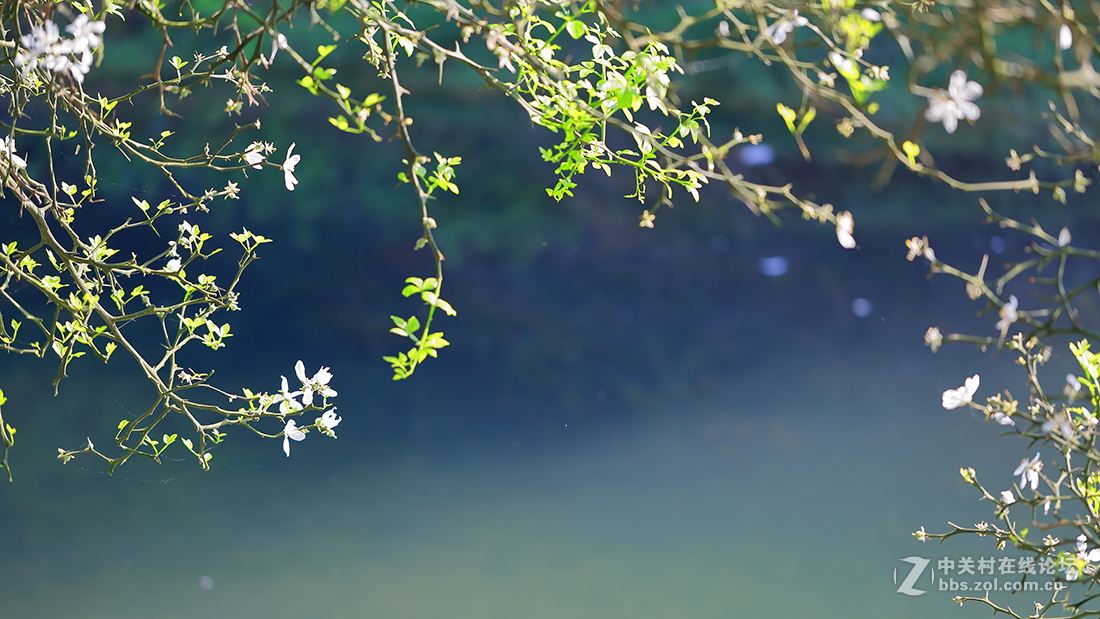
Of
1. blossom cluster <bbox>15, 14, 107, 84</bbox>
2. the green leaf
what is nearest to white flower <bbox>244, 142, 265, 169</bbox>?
blossom cluster <bbox>15, 14, 107, 84</bbox>

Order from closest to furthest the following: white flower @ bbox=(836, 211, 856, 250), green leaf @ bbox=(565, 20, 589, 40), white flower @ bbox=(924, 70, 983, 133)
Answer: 1. white flower @ bbox=(924, 70, 983, 133)
2. white flower @ bbox=(836, 211, 856, 250)
3. green leaf @ bbox=(565, 20, 589, 40)

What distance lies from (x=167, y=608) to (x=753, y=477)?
1.81 m

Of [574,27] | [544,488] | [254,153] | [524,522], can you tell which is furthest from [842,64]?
[544,488]

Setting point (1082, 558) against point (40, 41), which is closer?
point (40, 41)

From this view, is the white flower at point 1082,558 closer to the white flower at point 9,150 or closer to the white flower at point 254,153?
the white flower at point 254,153

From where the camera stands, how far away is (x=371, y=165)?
14.3ft

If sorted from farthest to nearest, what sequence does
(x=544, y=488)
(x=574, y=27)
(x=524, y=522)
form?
(x=544, y=488) < (x=524, y=522) < (x=574, y=27)

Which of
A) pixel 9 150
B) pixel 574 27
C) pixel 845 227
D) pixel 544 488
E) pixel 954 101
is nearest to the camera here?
pixel 954 101

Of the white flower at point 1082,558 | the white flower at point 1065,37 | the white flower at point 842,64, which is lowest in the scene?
the white flower at point 1082,558

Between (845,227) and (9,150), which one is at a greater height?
(845,227)

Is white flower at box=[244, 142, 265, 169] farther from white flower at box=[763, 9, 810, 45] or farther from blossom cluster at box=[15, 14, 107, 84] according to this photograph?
white flower at box=[763, 9, 810, 45]

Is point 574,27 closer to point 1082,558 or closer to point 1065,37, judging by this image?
point 1065,37

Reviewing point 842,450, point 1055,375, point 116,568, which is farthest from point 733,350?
point 116,568

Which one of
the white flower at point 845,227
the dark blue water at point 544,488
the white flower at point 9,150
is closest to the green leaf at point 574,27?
the white flower at point 845,227
